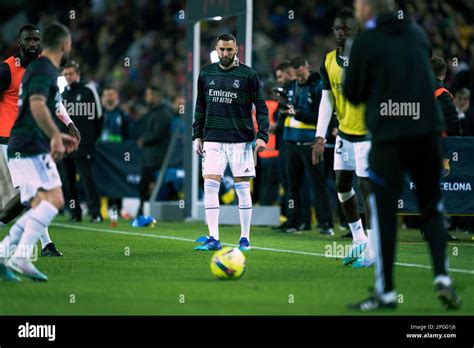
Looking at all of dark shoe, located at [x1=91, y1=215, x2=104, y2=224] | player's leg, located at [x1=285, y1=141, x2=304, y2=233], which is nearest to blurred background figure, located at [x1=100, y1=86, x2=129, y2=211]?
dark shoe, located at [x1=91, y1=215, x2=104, y2=224]

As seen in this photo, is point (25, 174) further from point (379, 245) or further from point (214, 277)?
point (379, 245)

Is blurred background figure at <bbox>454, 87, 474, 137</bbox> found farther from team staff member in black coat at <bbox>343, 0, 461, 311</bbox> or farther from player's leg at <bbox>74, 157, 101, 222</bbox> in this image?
team staff member in black coat at <bbox>343, 0, 461, 311</bbox>

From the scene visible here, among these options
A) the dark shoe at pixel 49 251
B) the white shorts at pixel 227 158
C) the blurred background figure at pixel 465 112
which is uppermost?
the blurred background figure at pixel 465 112

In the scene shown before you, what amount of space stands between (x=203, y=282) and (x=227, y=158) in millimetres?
3451

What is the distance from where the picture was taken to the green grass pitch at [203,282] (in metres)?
7.71

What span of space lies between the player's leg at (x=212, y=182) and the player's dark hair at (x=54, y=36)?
3.73 metres

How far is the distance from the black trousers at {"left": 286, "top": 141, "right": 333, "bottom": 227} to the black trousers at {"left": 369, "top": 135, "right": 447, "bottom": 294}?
813 centimetres

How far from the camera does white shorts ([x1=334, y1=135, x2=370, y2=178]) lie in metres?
A: 10.4

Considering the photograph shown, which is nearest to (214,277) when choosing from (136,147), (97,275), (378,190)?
(97,275)

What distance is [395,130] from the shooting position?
742 centimetres

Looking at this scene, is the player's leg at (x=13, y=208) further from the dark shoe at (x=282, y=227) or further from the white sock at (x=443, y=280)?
the dark shoe at (x=282, y=227)

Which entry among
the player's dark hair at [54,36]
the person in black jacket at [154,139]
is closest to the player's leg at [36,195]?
the player's dark hair at [54,36]

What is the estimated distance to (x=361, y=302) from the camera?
7.60m
